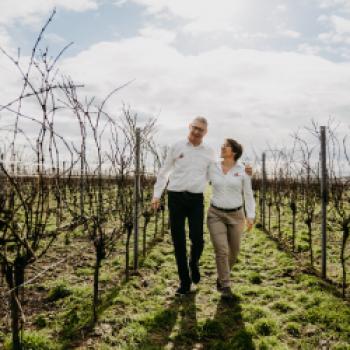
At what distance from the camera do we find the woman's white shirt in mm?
4059

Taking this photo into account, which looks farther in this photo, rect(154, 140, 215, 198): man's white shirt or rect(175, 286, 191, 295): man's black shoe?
rect(175, 286, 191, 295): man's black shoe

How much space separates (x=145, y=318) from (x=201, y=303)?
2.41ft

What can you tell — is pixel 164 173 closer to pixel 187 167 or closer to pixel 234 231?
pixel 187 167

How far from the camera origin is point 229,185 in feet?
13.3

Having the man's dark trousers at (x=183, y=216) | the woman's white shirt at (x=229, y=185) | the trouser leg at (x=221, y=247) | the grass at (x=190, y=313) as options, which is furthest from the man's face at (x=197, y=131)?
the grass at (x=190, y=313)

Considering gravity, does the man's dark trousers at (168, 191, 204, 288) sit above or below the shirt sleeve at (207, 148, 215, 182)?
below

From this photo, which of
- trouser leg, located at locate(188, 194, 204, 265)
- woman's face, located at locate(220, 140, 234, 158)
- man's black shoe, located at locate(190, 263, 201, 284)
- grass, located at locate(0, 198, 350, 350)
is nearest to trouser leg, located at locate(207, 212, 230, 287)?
trouser leg, located at locate(188, 194, 204, 265)

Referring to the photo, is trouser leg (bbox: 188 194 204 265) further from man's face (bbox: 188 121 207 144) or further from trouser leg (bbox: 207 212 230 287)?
man's face (bbox: 188 121 207 144)

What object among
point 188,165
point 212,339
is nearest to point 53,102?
point 188,165

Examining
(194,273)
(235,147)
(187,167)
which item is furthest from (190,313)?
(235,147)

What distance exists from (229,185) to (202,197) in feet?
1.06

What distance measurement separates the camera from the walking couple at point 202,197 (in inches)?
158

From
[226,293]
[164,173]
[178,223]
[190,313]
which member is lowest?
[190,313]

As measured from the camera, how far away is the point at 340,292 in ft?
14.1
